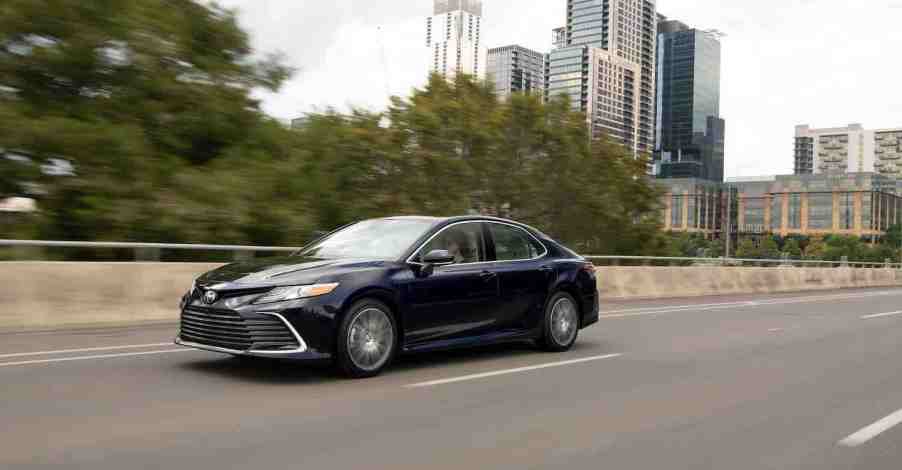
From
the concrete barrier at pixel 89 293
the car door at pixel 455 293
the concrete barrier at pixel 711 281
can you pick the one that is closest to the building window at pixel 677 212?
the concrete barrier at pixel 711 281

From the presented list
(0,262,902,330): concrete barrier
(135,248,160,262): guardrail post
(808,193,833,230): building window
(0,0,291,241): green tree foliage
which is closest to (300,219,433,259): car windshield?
(0,262,902,330): concrete barrier

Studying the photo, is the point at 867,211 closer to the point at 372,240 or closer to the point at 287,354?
the point at 372,240

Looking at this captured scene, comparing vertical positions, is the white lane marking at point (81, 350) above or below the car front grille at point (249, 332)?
below

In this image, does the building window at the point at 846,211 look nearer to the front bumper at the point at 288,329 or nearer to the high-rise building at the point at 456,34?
the high-rise building at the point at 456,34

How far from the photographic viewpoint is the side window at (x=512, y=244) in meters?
9.51

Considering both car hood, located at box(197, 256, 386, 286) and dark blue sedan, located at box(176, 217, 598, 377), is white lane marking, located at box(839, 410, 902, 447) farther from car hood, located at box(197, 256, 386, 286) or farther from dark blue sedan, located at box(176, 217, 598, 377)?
car hood, located at box(197, 256, 386, 286)

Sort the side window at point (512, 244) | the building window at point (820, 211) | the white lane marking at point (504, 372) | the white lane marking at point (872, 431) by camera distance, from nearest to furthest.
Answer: the white lane marking at point (872, 431)
the white lane marking at point (504, 372)
the side window at point (512, 244)
the building window at point (820, 211)

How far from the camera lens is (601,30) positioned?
7731 inches

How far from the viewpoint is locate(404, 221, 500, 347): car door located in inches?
324

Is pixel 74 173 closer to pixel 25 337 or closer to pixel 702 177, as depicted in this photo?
pixel 25 337

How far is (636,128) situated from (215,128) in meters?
116

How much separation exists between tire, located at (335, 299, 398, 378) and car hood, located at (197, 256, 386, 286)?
0.35 m

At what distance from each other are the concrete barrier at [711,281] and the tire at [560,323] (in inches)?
418

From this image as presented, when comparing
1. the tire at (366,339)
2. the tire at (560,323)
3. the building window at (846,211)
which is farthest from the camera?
the building window at (846,211)
